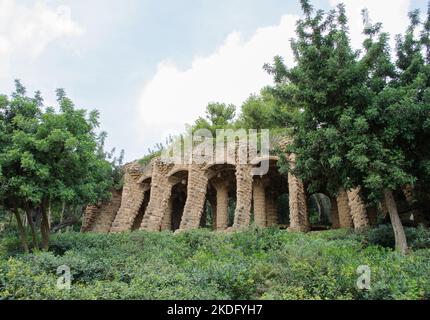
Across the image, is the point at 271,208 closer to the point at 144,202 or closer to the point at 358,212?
the point at 358,212

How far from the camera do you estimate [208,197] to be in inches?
906

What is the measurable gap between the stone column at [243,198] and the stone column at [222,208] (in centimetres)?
292

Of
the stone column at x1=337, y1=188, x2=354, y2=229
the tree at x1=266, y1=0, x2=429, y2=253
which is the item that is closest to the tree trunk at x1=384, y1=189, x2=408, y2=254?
the tree at x1=266, y1=0, x2=429, y2=253

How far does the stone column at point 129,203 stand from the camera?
1877 cm

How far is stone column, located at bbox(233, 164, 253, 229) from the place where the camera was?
14062mm

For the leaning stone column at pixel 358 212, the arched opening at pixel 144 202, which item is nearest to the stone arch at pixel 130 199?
the arched opening at pixel 144 202

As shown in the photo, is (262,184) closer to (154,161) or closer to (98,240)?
(154,161)

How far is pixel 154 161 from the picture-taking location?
18.6m

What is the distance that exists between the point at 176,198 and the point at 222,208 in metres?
5.65

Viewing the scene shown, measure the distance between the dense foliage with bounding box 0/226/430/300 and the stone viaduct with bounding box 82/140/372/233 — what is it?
386 centimetres

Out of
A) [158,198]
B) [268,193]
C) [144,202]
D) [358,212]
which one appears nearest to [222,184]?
[268,193]

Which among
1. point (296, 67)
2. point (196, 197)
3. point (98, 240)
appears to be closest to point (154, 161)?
point (196, 197)
